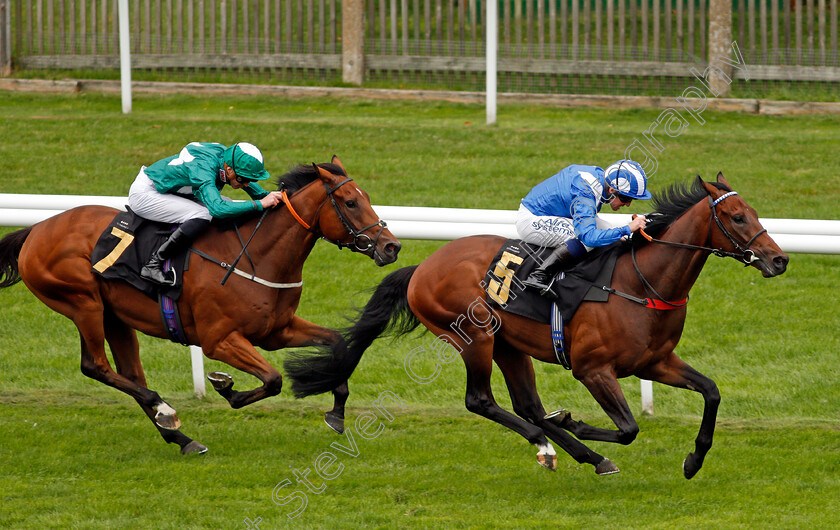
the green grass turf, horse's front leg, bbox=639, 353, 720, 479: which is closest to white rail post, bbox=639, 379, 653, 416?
the green grass turf

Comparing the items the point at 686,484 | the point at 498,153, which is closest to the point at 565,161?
the point at 498,153

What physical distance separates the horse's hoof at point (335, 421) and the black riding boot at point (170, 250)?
43.7 inches

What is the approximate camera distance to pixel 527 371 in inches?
224

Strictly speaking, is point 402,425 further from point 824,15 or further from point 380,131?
point 824,15

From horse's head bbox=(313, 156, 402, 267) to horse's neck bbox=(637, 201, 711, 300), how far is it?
48.5 inches

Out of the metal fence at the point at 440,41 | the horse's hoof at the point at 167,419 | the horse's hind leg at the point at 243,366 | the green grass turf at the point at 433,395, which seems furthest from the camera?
the metal fence at the point at 440,41

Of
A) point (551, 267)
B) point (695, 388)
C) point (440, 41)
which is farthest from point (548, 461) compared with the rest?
point (440, 41)

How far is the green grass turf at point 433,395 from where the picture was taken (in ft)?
16.1

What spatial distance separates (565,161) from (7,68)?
6.78m

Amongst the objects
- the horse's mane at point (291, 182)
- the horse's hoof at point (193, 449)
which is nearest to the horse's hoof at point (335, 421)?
the horse's hoof at point (193, 449)

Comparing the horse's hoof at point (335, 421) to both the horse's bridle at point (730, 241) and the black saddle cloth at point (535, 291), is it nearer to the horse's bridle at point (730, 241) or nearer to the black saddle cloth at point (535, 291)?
the black saddle cloth at point (535, 291)

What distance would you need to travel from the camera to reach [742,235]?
4781mm

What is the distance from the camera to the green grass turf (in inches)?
194

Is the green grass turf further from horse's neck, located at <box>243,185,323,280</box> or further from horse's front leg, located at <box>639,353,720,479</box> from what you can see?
horse's neck, located at <box>243,185,323,280</box>
